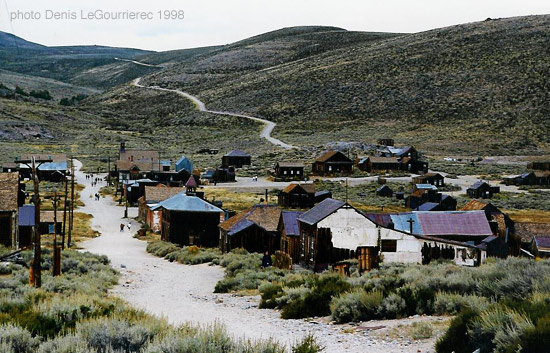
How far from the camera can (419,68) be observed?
159 meters

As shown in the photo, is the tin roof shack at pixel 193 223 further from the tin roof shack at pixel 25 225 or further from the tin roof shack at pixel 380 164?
the tin roof shack at pixel 380 164

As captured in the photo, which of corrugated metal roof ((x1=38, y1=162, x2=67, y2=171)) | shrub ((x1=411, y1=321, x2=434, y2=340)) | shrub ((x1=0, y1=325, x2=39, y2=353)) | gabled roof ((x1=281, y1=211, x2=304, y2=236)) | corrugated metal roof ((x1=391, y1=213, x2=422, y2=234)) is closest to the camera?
shrub ((x1=0, y1=325, x2=39, y2=353))

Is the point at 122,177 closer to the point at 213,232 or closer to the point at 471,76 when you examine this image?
the point at 213,232

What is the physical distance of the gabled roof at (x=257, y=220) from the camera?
35.4 meters

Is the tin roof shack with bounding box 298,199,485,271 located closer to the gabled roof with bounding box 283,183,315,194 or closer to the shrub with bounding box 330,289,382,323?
the shrub with bounding box 330,289,382,323

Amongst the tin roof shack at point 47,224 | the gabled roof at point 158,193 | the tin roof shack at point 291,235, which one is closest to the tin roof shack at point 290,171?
the gabled roof at point 158,193

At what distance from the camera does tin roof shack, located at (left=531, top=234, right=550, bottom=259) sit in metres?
36.8

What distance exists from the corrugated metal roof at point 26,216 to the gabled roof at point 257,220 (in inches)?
420

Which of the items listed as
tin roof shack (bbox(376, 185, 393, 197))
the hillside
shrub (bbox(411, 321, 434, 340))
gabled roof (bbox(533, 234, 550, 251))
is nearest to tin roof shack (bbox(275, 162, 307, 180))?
tin roof shack (bbox(376, 185, 393, 197))

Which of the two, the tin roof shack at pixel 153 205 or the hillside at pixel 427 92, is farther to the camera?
the hillside at pixel 427 92

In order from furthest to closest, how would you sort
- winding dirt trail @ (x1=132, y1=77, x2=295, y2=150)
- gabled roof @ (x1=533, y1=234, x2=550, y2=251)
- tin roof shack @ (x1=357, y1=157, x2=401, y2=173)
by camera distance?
1. winding dirt trail @ (x1=132, y1=77, x2=295, y2=150)
2. tin roof shack @ (x1=357, y1=157, x2=401, y2=173)
3. gabled roof @ (x1=533, y1=234, x2=550, y2=251)

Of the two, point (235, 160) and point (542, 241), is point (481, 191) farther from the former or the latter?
point (235, 160)

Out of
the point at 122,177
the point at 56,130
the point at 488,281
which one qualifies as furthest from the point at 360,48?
the point at 488,281

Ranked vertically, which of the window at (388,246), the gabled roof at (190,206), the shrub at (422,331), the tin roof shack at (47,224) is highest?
the shrub at (422,331)
